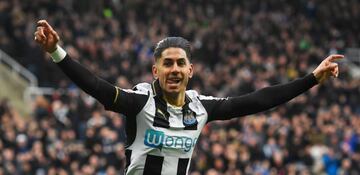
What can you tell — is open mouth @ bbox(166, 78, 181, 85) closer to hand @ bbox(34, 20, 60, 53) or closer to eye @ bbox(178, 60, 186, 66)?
eye @ bbox(178, 60, 186, 66)

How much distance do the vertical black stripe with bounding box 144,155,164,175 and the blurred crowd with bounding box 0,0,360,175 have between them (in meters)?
9.17

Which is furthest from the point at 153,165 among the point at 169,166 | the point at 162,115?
the point at 162,115

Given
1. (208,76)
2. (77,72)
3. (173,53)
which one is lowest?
(77,72)

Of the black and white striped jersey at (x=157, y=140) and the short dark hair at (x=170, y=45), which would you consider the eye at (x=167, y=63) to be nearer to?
the short dark hair at (x=170, y=45)

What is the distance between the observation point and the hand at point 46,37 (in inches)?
228

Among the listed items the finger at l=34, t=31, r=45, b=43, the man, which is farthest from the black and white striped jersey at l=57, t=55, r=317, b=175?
the finger at l=34, t=31, r=45, b=43

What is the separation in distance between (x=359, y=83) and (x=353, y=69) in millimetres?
2982

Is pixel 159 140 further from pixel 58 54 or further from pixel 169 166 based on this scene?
pixel 58 54

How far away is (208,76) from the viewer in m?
22.0

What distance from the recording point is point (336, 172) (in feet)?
60.4

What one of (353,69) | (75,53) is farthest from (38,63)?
(353,69)

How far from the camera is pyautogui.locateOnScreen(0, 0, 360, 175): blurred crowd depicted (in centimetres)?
1644

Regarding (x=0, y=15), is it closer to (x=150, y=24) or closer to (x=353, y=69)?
(x=150, y=24)

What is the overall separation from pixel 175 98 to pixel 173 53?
0.35 metres
